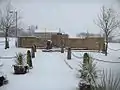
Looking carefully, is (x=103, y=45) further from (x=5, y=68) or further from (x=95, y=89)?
(x=5, y=68)

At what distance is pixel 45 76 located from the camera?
304 centimetres

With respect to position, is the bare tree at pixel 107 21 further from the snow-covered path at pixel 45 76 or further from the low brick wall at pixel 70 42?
the snow-covered path at pixel 45 76

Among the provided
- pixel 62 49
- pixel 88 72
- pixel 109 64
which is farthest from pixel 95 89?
pixel 62 49

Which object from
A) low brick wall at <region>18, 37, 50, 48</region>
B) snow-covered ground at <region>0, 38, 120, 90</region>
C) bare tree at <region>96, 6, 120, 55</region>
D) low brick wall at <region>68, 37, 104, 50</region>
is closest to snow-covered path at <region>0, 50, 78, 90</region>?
snow-covered ground at <region>0, 38, 120, 90</region>

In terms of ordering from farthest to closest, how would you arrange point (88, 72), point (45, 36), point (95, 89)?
point (45, 36) → point (88, 72) → point (95, 89)

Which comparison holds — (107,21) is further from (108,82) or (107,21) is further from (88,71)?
(108,82)

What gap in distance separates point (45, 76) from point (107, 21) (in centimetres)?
86

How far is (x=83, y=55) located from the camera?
9.96 feet

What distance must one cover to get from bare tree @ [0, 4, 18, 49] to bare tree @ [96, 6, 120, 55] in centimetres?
88

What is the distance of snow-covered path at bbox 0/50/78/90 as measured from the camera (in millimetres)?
2936

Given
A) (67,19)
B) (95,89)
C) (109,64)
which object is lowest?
(95,89)

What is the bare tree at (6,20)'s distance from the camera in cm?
302

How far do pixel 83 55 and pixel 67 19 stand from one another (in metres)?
0.41

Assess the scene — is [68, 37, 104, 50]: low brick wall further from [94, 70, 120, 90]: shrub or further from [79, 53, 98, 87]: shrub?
[94, 70, 120, 90]: shrub
